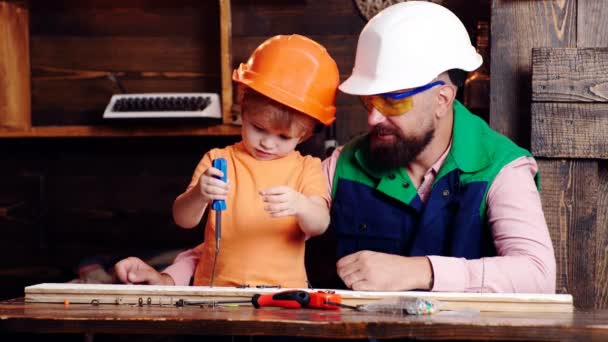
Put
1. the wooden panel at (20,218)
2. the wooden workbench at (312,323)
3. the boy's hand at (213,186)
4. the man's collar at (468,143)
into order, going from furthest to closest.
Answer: the wooden panel at (20,218) → the man's collar at (468,143) → the boy's hand at (213,186) → the wooden workbench at (312,323)

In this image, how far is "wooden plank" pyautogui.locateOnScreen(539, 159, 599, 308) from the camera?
100 inches

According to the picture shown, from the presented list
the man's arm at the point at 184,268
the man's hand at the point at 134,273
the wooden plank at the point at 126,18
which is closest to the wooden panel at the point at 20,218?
the wooden plank at the point at 126,18

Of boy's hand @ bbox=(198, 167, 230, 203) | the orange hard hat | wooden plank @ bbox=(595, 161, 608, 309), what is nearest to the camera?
boy's hand @ bbox=(198, 167, 230, 203)

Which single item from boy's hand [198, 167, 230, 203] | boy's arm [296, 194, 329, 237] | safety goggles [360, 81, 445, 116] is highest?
safety goggles [360, 81, 445, 116]

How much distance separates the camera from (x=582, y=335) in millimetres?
1446

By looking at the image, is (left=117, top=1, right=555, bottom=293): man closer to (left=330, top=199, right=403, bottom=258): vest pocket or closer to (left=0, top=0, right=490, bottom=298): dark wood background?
(left=330, top=199, right=403, bottom=258): vest pocket

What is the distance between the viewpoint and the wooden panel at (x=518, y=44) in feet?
8.48

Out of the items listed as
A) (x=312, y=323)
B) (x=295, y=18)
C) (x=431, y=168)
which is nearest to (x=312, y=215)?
(x=431, y=168)

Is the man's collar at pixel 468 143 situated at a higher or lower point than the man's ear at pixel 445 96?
lower

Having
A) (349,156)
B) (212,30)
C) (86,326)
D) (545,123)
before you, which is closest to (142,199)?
(212,30)

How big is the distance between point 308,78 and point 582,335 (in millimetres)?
1138

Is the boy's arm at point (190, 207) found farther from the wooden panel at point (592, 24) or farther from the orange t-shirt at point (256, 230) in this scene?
the wooden panel at point (592, 24)

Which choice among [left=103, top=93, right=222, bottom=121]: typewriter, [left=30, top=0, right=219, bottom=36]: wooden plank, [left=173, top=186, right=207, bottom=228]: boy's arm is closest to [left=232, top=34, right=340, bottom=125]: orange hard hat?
[left=173, top=186, right=207, bottom=228]: boy's arm

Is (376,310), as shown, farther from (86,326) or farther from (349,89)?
(349,89)
